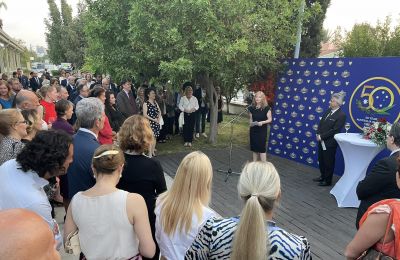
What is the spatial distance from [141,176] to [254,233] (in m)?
1.21

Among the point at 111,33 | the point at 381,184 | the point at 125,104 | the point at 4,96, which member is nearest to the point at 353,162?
the point at 381,184

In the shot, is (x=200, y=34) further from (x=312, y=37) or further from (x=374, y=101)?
(x=312, y=37)

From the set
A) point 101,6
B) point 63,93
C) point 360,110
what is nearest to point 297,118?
point 360,110

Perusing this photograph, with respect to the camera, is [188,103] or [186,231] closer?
[186,231]

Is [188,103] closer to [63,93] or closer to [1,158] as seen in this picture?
[63,93]

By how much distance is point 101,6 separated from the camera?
7.96 m

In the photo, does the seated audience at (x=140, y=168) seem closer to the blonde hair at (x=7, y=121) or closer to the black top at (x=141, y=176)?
the black top at (x=141, y=176)

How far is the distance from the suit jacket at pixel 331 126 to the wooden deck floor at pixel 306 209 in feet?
3.29

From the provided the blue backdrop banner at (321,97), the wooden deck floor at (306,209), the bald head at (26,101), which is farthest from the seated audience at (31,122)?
the blue backdrop banner at (321,97)

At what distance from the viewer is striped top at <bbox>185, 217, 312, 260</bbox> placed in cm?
146

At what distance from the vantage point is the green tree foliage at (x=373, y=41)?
1357 cm

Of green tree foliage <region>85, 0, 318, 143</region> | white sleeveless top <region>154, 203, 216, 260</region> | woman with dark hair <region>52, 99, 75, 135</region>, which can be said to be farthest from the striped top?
green tree foliage <region>85, 0, 318, 143</region>

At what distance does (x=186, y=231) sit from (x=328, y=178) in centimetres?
489

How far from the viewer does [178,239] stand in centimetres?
198
